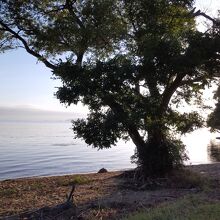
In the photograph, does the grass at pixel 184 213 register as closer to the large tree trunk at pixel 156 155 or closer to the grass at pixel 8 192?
the large tree trunk at pixel 156 155

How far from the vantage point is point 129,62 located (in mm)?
14891

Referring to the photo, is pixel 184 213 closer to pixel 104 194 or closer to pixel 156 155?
pixel 104 194

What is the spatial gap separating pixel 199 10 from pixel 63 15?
6174 mm

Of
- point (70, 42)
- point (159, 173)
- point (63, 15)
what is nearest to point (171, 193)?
point (159, 173)

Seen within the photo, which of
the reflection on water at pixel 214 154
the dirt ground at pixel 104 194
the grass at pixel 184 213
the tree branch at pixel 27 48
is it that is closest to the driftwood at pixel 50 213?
the dirt ground at pixel 104 194

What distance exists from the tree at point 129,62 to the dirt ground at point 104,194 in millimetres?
1524

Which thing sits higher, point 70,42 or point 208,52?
point 70,42

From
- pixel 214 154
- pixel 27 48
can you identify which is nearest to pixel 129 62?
pixel 27 48

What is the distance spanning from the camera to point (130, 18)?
1791 cm

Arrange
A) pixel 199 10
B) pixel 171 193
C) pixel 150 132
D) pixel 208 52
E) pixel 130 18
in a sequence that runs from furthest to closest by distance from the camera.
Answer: pixel 199 10 < pixel 130 18 < pixel 150 132 < pixel 208 52 < pixel 171 193

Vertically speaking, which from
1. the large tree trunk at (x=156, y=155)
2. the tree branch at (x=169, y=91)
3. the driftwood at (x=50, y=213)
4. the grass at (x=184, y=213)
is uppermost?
the tree branch at (x=169, y=91)

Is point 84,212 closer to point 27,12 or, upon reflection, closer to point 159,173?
point 159,173

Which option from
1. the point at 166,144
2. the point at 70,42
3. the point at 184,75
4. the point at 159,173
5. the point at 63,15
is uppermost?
the point at 63,15

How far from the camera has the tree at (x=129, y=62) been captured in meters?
14.8
